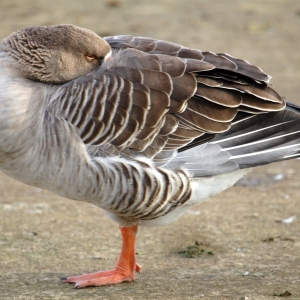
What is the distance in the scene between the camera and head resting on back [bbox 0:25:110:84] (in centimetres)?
413

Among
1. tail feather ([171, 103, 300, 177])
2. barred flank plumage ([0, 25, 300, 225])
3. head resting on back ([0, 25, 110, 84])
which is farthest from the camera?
tail feather ([171, 103, 300, 177])

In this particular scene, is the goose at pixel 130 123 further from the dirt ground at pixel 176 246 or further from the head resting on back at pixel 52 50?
the dirt ground at pixel 176 246

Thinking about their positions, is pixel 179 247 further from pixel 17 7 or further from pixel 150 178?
pixel 17 7

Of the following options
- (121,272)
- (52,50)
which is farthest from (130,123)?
(121,272)

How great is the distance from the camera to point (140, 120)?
4.11 m

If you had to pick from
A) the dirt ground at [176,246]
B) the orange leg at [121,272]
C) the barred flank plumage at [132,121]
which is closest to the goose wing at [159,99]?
the barred flank plumage at [132,121]

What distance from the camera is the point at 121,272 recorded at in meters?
4.39

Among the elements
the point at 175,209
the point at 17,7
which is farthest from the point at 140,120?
the point at 17,7

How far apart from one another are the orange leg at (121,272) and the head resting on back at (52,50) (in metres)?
1.19

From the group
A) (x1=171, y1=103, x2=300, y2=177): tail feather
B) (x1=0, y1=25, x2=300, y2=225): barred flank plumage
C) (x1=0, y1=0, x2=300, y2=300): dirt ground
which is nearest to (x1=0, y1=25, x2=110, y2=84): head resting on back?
(x1=0, y1=25, x2=300, y2=225): barred flank plumage

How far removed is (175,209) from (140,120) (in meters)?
0.67

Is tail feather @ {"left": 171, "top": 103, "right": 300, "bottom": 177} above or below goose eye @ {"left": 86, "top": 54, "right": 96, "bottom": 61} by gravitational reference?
below

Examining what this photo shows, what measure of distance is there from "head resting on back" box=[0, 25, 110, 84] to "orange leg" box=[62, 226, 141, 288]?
3.90ft

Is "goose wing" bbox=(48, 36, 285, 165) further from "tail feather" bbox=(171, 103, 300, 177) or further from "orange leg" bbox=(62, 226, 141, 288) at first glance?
"orange leg" bbox=(62, 226, 141, 288)
